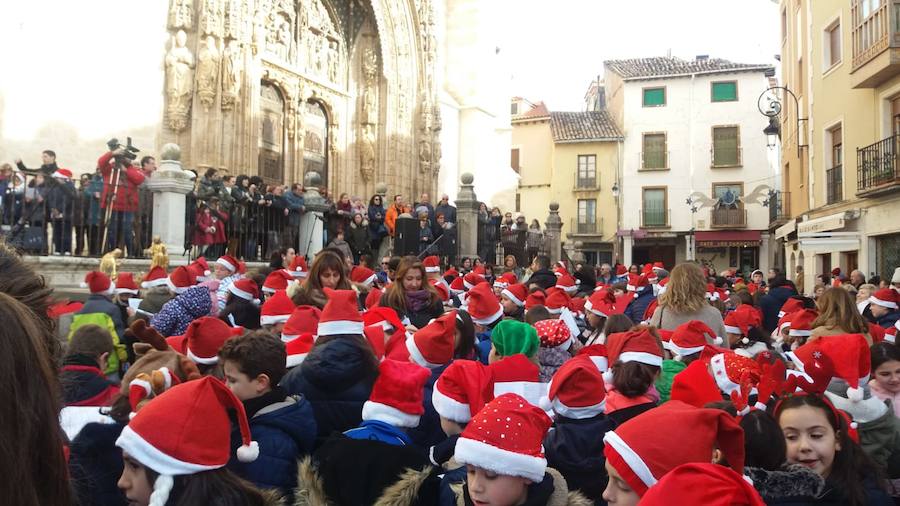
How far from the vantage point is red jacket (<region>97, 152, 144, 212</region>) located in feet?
30.7

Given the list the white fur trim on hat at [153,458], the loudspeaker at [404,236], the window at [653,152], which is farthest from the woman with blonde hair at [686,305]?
the window at [653,152]

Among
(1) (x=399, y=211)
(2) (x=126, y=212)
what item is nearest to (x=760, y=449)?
(2) (x=126, y=212)

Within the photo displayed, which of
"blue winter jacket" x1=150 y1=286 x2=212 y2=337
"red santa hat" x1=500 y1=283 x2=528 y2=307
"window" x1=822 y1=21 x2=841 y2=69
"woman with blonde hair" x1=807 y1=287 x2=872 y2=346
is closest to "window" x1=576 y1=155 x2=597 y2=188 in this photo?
"window" x1=822 y1=21 x2=841 y2=69

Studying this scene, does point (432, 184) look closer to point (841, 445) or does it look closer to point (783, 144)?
point (783, 144)

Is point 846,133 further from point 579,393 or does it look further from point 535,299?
point 579,393

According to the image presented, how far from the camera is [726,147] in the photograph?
129ft

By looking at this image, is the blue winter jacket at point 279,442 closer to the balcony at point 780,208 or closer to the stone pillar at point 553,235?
the stone pillar at point 553,235

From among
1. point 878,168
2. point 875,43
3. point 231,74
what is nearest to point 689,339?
point 231,74

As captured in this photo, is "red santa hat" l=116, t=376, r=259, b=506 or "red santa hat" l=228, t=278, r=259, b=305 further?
"red santa hat" l=228, t=278, r=259, b=305

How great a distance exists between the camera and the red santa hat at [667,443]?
207cm

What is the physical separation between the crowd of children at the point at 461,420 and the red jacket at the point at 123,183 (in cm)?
506

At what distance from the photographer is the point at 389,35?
852 inches

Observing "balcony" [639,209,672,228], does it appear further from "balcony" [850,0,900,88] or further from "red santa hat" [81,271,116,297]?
"red santa hat" [81,271,116,297]

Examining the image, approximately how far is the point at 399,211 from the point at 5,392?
560 inches
